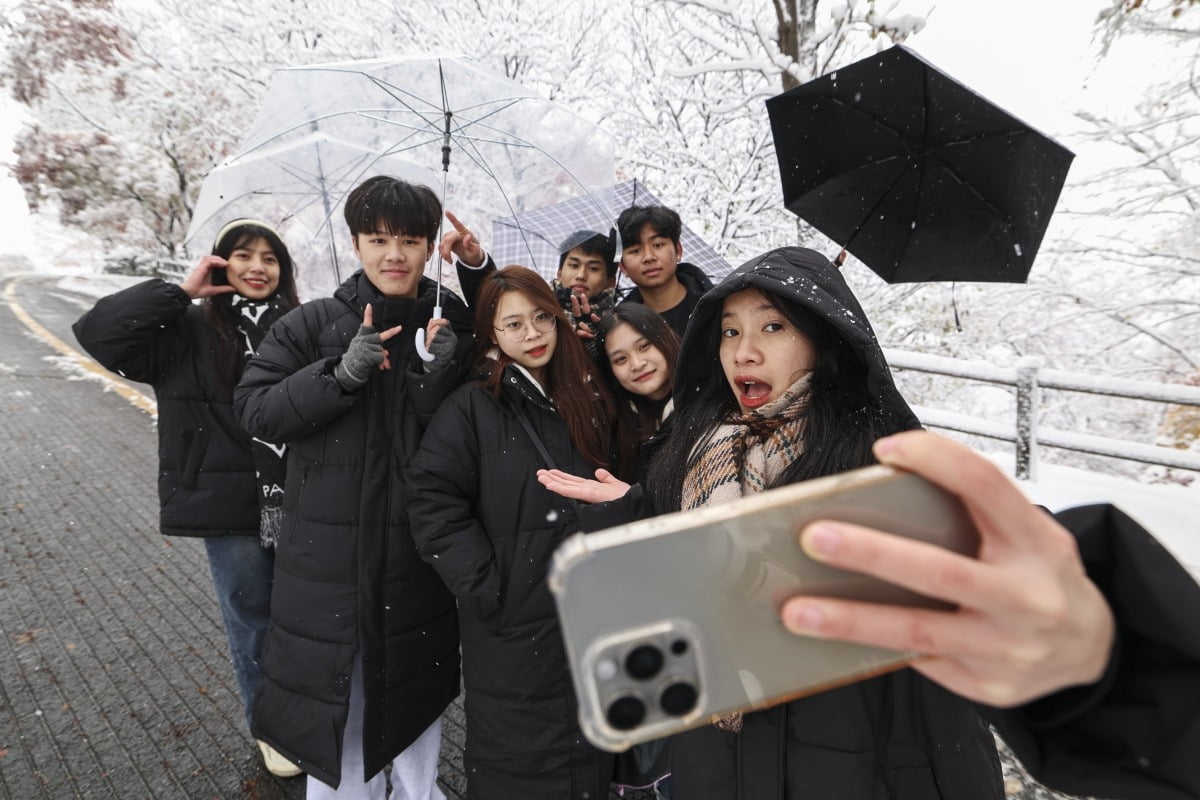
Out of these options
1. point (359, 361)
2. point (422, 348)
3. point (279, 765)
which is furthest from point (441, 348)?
point (279, 765)

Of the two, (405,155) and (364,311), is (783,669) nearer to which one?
(364,311)

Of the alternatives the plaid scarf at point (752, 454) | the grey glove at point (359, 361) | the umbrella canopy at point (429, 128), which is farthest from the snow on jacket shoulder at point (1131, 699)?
the umbrella canopy at point (429, 128)

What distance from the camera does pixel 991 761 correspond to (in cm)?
Answer: 123

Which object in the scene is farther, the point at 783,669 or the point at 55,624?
the point at 55,624

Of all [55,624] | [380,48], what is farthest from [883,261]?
[380,48]

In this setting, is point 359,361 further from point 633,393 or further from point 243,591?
point 243,591

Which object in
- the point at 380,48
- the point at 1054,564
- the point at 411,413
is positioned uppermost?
the point at 380,48

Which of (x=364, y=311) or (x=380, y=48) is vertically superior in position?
(x=380, y=48)

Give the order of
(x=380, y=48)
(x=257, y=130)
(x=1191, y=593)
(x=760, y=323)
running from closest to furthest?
(x=1191, y=593)
(x=760, y=323)
(x=257, y=130)
(x=380, y=48)

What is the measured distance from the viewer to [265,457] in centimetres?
239

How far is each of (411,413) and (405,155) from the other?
3.63ft

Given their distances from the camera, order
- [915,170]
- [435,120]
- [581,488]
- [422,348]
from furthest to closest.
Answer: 1. [915,170]
2. [435,120]
3. [422,348]
4. [581,488]

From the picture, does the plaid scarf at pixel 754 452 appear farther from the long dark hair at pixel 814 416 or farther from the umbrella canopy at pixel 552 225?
the umbrella canopy at pixel 552 225

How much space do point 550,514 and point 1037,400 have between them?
4.99 meters
